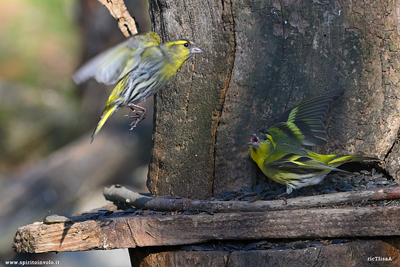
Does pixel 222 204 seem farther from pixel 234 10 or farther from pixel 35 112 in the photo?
pixel 35 112

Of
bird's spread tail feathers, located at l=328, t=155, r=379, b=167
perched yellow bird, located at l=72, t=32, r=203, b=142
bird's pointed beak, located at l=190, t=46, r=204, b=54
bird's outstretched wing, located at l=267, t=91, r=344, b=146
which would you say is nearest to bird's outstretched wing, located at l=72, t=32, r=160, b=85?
perched yellow bird, located at l=72, t=32, r=203, b=142

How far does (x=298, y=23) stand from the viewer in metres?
3.29

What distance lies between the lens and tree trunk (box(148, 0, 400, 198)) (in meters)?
3.28

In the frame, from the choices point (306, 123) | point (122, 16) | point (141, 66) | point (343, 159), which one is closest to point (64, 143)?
point (122, 16)

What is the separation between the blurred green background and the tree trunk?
1.66 metres

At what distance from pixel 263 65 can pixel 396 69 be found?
104 centimetres

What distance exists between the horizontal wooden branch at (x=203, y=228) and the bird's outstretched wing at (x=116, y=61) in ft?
3.19

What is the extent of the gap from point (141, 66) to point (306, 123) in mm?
1342

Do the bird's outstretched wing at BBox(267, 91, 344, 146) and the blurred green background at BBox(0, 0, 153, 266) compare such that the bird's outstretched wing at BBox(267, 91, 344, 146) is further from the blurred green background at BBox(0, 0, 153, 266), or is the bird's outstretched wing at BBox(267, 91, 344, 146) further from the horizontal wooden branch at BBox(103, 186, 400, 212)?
the blurred green background at BBox(0, 0, 153, 266)

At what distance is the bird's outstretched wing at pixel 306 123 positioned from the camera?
10.5 feet

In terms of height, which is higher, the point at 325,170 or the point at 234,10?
the point at 234,10

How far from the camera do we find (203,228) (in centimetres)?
274

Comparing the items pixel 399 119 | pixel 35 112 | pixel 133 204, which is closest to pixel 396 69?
pixel 399 119

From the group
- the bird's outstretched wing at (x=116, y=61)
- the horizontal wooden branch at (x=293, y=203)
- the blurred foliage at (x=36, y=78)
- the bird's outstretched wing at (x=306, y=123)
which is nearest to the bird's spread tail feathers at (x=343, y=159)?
the bird's outstretched wing at (x=306, y=123)
